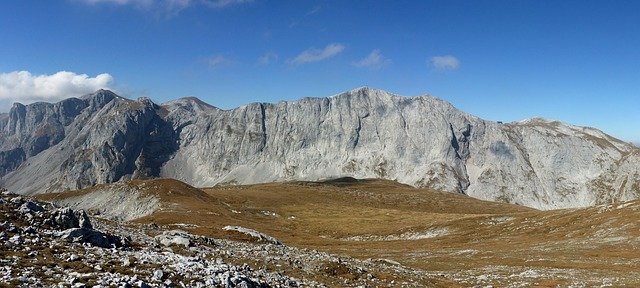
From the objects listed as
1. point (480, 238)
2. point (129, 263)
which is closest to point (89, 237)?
point (129, 263)

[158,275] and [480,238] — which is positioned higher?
[158,275]

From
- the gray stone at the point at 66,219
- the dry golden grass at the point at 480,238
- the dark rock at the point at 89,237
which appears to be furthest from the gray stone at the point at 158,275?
the dry golden grass at the point at 480,238

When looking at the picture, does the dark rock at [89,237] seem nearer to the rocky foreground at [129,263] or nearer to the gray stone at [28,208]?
the rocky foreground at [129,263]

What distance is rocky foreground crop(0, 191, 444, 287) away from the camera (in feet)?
65.6

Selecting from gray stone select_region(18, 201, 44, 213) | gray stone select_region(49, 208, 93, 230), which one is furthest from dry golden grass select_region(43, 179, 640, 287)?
gray stone select_region(18, 201, 44, 213)

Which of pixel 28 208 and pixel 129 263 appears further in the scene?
pixel 28 208

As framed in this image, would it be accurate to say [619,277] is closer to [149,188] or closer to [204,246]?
[204,246]

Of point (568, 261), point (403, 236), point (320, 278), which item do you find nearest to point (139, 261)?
point (320, 278)

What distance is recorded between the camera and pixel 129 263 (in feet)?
77.8

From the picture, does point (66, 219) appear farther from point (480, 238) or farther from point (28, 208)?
point (480, 238)

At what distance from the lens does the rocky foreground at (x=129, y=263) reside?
2000cm

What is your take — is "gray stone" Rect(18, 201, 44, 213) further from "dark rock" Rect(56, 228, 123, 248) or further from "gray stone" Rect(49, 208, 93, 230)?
"dark rock" Rect(56, 228, 123, 248)

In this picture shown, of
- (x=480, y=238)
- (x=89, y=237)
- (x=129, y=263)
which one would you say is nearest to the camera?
(x=129, y=263)

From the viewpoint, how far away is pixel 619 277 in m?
41.9
